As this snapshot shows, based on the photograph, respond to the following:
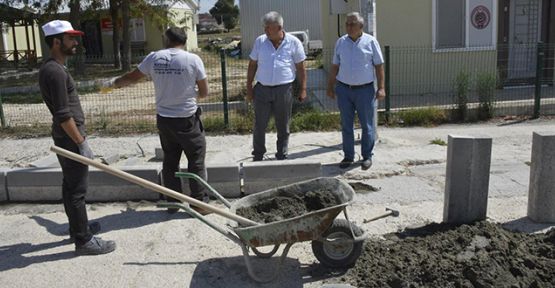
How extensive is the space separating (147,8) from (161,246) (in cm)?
2120

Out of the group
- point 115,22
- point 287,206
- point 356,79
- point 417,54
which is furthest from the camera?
point 115,22

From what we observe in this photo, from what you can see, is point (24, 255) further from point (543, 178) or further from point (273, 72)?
point (543, 178)

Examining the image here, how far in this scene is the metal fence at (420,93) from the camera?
10.6 metres

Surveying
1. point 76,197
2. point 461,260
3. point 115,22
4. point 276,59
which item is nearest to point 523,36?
point 276,59

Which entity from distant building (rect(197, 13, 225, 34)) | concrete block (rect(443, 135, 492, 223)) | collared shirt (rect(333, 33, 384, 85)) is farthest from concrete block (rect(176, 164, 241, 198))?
distant building (rect(197, 13, 225, 34))

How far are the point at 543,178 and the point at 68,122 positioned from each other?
4.23 meters

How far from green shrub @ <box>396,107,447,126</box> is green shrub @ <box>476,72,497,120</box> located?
689 mm

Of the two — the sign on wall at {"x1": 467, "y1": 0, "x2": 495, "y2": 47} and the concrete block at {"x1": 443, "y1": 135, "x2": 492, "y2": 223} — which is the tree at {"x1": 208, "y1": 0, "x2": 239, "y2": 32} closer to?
the sign on wall at {"x1": 467, "y1": 0, "x2": 495, "y2": 47}

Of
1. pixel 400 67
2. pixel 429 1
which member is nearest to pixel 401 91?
pixel 400 67

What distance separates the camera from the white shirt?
549 centimetres

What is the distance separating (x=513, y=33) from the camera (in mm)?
13797

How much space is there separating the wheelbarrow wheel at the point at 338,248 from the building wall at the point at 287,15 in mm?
27705

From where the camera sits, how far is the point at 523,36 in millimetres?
13883

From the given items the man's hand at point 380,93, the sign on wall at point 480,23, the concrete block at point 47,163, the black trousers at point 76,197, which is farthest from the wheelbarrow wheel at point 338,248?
the sign on wall at point 480,23
